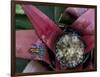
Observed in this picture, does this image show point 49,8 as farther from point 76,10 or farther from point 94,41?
point 94,41

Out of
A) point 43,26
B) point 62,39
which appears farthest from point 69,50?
point 43,26

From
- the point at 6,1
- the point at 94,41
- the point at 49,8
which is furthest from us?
the point at 94,41

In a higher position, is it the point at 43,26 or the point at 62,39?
the point at 43,26

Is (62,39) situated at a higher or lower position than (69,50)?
higher

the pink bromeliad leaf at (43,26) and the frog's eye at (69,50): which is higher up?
the pink bromeliad leaf at (43,26)

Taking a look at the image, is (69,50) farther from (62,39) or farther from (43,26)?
(43,26)

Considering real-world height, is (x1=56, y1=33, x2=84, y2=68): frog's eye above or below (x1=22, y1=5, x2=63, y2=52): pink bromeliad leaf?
below

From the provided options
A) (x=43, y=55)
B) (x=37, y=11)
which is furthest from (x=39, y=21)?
(x=43, y=55)

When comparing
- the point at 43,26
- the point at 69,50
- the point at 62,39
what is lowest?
the point at 69,50
